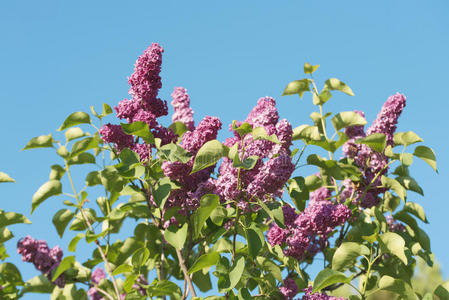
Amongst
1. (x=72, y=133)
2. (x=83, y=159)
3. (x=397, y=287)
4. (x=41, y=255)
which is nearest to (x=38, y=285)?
(x=41, y=255)

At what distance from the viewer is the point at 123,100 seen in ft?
9.74

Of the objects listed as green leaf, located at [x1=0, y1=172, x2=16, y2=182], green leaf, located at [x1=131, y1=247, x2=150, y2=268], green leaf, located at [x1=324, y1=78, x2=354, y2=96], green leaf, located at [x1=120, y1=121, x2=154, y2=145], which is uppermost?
green leaf, located at [x1=324, y1=78, x2=354, y2=96]

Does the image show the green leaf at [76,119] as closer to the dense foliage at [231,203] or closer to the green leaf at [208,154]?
the dense foliage at [231,203]

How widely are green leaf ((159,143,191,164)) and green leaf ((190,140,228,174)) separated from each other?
0.09 metres

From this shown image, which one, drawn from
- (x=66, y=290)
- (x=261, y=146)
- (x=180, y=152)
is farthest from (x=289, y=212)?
(x=66, y=290)

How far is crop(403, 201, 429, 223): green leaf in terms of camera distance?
369cm

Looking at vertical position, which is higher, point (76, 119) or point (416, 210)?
point (76, 119)

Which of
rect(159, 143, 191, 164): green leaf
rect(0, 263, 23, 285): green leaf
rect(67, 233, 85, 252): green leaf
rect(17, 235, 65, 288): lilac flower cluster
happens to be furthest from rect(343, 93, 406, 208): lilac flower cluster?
rect(0, 263, 23, 285): green leaf

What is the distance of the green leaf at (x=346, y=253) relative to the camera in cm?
288

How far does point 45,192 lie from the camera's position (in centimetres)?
325

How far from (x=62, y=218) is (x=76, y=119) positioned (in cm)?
72

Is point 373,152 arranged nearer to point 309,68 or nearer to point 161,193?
point 309,68

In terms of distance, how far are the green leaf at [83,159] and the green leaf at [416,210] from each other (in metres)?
2.08

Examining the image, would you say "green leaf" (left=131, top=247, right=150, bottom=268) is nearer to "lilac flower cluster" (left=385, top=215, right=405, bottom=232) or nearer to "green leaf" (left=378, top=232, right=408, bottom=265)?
"green leaf" (left=378, top=232, right=408, bottom=265)
